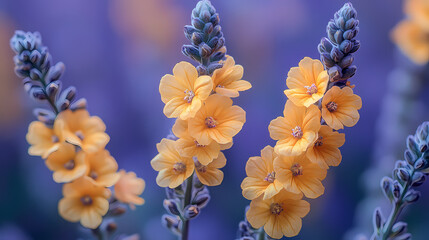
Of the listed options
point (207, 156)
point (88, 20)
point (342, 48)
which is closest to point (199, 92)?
point (207, 156)

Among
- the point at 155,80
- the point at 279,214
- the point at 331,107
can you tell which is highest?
the point at 155,80

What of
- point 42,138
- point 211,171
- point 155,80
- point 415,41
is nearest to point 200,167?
point 211,171

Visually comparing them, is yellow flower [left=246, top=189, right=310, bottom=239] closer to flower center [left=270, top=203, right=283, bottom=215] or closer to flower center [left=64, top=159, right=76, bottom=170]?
flower center [left=270, top=203, right=283, bottom=215]

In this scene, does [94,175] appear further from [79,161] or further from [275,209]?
[275,209]

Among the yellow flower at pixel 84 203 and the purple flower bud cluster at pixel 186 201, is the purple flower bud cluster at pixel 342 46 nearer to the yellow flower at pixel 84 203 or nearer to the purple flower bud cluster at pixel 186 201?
the purple flower bud cluster at pixel 186 201

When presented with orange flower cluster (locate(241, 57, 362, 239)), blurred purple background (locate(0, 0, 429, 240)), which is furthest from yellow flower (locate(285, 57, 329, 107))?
blurred purple background (locate(0, 0, 429, 240))

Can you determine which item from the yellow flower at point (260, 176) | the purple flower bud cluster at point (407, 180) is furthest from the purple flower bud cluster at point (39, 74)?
the purple flower bud cluster at point (407, 180)

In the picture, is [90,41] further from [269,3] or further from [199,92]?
[199,92]
